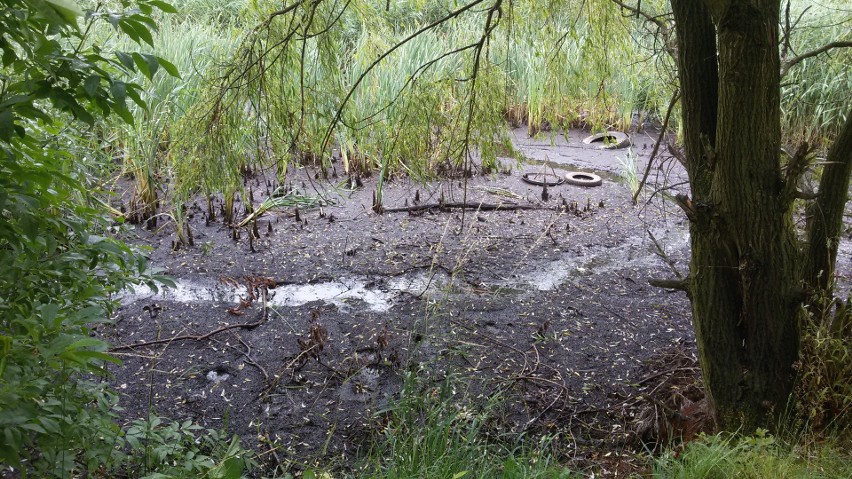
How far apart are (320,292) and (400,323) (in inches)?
24.1

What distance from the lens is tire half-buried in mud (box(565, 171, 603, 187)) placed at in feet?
20.7

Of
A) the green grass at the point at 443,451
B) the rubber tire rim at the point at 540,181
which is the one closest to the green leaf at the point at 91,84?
the green grass at the point at 443,451

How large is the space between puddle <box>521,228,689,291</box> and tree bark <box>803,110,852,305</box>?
1.64m

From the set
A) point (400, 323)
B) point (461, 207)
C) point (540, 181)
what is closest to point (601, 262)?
point (461, 207)

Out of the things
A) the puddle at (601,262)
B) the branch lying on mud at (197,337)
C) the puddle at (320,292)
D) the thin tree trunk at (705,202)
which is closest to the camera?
the thin tree trunk at (705,202)

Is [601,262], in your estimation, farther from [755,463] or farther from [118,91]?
[118,91]

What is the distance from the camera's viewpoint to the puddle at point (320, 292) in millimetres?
4023

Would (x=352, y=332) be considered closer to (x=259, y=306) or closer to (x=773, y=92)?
(x=259, y=306)

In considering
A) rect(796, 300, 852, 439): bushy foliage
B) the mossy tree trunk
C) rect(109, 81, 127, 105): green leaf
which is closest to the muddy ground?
the mossy tree trunk

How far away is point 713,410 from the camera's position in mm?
2746

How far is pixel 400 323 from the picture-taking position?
12.4 feet

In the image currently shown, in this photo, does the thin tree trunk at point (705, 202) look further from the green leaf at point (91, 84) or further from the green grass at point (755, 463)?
the green leaf at point (91, 84)

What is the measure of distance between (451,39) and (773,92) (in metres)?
4.70

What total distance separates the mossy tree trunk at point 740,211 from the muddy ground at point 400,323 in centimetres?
27
